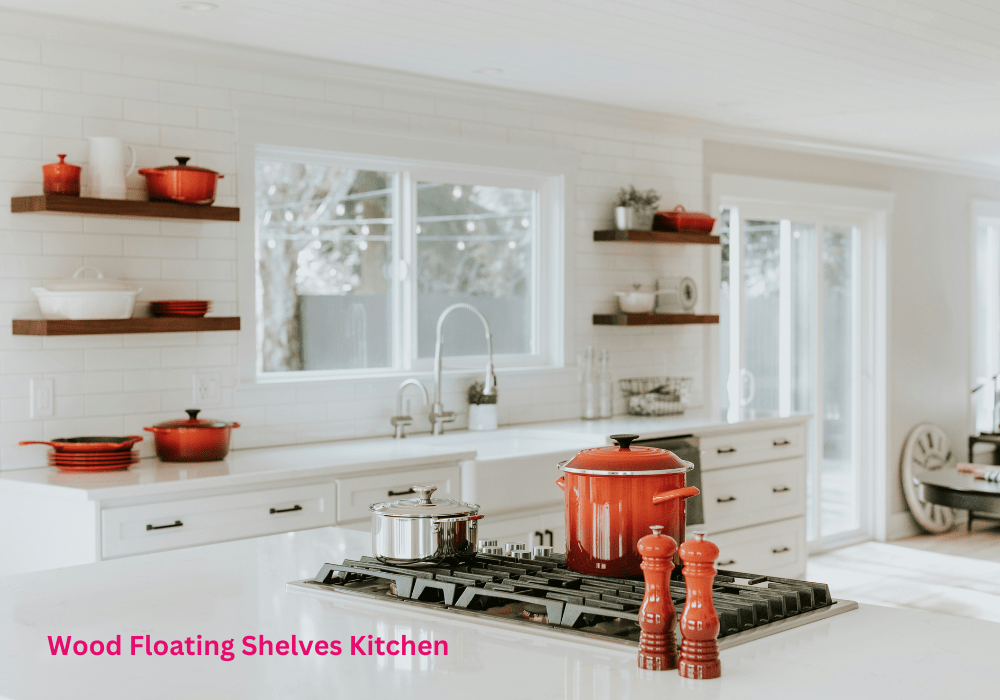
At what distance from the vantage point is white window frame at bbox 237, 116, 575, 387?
13.7ft

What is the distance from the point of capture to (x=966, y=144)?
6805 millimetres

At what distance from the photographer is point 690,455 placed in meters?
4.77

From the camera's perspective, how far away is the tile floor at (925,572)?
5676 mm

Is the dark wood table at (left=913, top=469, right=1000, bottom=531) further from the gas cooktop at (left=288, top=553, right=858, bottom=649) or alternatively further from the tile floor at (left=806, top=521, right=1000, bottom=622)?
the gas cooktop at (left=288, top=553, right=858, bottom=649)

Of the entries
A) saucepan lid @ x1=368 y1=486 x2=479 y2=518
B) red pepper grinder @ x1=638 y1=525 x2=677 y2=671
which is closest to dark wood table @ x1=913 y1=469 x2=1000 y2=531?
saucepan lid @ x1=368 y1=486 x2=479 y2=518

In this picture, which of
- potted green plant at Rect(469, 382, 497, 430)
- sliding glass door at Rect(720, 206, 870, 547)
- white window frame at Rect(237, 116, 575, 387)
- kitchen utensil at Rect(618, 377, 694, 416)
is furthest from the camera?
sliding glass door at Rect(720, 206, 870, 547)

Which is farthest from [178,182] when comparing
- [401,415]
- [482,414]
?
[482,414]

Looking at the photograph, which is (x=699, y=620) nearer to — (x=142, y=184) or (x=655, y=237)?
(x=142, y=184)

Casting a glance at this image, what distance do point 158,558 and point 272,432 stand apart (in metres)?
2.11

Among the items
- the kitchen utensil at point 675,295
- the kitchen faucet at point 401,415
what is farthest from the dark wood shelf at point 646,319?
the kitchen faucet at point 401,415

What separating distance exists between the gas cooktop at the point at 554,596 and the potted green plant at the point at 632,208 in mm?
3570

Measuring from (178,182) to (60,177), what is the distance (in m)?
0.39

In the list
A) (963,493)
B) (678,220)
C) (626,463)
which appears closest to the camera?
(626,463)

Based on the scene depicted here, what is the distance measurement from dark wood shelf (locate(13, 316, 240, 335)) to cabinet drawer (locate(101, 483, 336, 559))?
2.13ft
